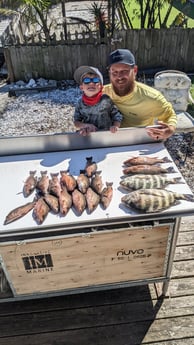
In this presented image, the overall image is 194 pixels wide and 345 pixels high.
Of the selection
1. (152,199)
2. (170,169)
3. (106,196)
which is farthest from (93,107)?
(152,199)

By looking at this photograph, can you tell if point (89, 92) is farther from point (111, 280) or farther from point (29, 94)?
point (29, 94)

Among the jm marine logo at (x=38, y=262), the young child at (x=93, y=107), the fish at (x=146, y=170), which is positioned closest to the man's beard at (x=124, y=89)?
the young child at (x=93, y=107)

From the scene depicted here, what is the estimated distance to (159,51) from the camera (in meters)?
9.37

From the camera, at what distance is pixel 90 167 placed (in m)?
2.87

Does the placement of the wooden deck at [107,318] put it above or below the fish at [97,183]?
below

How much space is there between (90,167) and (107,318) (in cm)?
150

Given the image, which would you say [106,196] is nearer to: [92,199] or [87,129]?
[92,199]

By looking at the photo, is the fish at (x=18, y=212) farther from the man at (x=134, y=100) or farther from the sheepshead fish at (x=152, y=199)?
the man at (x=134, y=100)

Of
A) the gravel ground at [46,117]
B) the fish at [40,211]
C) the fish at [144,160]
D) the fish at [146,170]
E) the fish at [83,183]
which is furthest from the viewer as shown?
the gravel ground at [46,117]

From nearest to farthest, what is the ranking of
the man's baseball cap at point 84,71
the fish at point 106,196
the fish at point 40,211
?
the fish at point 40,211, the fish at point 106,196, the man's baseball cap at point 84,71

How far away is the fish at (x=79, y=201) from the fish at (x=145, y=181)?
358 mm

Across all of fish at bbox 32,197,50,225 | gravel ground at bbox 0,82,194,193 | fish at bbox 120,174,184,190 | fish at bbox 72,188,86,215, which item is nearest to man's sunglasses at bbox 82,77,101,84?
fish at bbox 120,174,184,190

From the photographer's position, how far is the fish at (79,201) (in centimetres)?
242

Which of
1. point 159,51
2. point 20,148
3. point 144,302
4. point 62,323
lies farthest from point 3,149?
point 159,51
